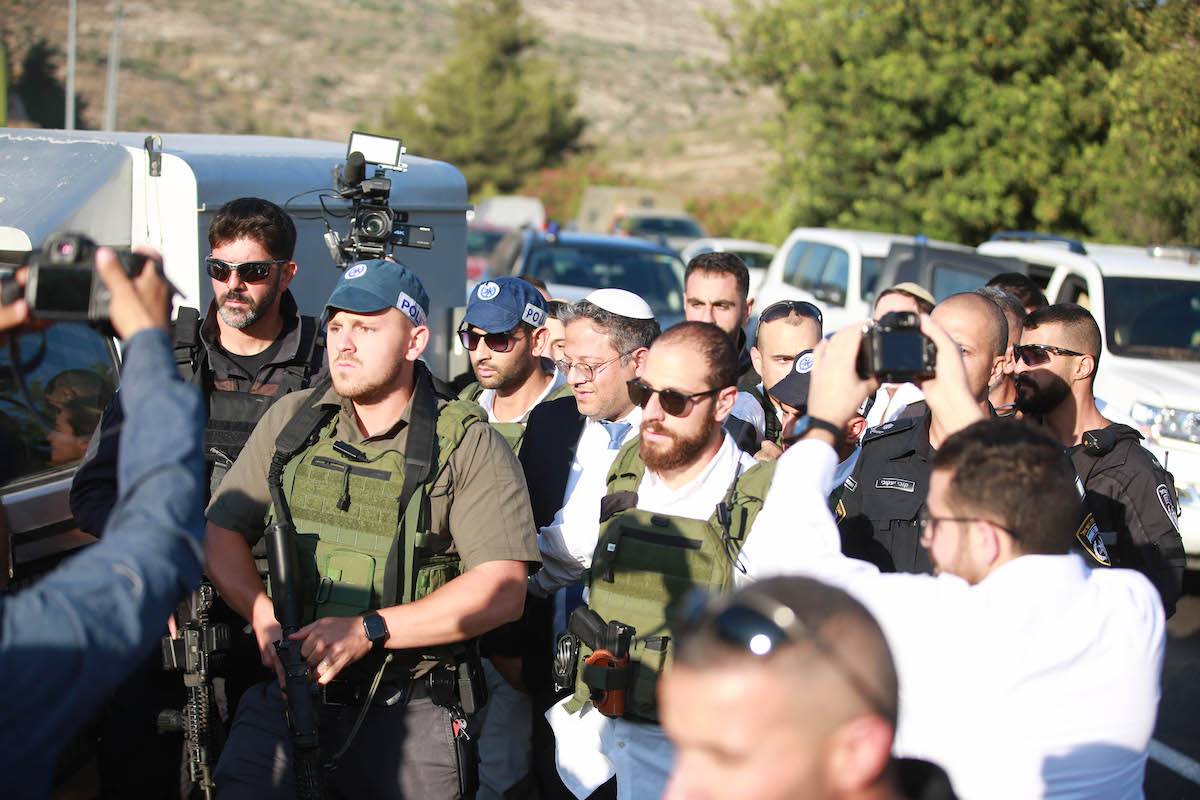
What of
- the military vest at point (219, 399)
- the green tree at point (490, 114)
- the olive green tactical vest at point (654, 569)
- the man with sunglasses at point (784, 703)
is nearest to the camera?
the man with sunglasses at point (784, 703)

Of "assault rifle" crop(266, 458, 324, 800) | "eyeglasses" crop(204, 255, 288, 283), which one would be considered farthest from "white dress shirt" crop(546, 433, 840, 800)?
"eyeglasses" crop(204, 255, 288, 283)

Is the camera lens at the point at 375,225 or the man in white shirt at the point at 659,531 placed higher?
the camera lens at the point at 375,225

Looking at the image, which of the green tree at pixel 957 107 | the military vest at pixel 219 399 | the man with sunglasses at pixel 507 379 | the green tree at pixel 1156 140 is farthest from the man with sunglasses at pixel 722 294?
the green tree at pixel 957 107

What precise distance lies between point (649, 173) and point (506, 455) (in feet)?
176

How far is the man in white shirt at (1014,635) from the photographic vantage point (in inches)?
94.0

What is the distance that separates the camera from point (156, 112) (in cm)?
5472

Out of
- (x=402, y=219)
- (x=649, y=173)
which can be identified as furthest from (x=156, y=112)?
(x=402, y=219)

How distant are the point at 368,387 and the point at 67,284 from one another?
1.52 meters

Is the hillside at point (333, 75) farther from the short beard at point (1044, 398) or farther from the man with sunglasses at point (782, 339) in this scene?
the short beard at point (1044, 398)

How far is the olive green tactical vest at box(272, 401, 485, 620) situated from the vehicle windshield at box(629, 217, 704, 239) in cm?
2343

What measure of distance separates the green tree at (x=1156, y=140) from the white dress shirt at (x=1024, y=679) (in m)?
10.4

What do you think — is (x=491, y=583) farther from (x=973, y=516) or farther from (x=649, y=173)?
(x=649, y=173)

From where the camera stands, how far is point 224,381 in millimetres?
4426

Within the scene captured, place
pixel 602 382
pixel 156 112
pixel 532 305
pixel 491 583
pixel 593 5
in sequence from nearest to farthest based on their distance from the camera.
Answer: pixel 491 583 < pixel 602 382 < pixel 532 305 < pixel 156 112 < pixel 593 5
